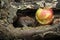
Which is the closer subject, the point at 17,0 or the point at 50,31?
the point at 50,31

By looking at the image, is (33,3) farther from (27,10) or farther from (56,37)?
(56,37)

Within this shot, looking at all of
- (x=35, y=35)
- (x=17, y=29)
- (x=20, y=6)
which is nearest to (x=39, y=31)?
(x=35, y=35)

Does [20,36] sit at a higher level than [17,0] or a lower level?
lower
